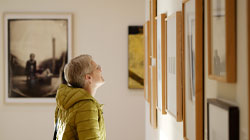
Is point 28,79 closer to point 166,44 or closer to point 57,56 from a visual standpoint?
point 57,56

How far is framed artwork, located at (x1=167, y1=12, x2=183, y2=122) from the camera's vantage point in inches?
90.7

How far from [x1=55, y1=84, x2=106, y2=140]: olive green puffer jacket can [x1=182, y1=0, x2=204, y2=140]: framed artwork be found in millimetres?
656

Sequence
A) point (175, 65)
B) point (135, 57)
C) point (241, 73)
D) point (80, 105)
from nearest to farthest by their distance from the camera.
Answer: point (241, 73) < point (175, 65) < point (80, 105) < point (135, 57)

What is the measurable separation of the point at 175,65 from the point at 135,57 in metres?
4.05

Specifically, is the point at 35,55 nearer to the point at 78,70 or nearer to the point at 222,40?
the point at 78,70

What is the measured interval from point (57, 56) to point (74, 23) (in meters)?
0.64

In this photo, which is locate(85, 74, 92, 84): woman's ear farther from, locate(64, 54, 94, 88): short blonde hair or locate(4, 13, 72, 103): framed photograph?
locate(4, 13, 72, 103): framed photograph

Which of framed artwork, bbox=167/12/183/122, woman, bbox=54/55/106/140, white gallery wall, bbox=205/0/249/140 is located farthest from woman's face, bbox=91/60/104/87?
white gallery wall, bbox=205/0/249/140

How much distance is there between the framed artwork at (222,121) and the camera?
A: 50.4 inches

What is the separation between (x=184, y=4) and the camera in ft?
6.91

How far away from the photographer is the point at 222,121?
4.52ft

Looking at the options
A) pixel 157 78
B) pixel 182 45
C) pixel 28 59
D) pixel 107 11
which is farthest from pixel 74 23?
pixel 182 45

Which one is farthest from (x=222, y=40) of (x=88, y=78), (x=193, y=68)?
(x=88, y=78)

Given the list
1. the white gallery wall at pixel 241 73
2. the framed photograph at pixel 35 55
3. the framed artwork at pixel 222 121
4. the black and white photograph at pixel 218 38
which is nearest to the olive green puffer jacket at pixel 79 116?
the framed artwork at pixel 222 121
